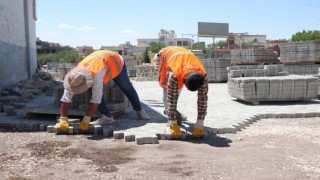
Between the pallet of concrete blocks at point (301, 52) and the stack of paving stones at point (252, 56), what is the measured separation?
89.6 inches

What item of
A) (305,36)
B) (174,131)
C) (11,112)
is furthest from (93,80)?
(305,36)

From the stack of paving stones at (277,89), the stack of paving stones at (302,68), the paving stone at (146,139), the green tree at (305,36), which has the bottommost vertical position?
the paving stone at (146,139)

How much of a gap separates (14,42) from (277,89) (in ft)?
31.3

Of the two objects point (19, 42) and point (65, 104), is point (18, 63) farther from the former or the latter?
point (65, 104)

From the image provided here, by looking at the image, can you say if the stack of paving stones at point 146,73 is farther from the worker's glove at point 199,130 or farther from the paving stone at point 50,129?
the worker's glove at point 199,130

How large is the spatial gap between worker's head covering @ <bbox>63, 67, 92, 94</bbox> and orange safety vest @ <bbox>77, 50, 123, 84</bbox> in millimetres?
125

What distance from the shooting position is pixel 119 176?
402 cm

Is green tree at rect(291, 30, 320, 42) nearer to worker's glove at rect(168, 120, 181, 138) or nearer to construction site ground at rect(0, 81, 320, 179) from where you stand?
construction site ground at rect(0, 81, 320, 179)

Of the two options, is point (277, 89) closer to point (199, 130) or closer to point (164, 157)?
point (199, 130)

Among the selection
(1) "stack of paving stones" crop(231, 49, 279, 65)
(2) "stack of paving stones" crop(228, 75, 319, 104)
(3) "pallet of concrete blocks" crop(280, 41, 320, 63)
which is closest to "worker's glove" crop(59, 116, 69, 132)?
(2) "stack of paving stones" crop(228, 75, 319, 104)

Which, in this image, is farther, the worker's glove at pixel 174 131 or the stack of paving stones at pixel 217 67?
the stack of paving stones at pixel 217 67

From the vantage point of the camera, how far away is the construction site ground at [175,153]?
4.12m

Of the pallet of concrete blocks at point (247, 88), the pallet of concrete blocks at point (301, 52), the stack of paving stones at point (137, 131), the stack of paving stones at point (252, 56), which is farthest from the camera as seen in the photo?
the stack of paving stones at point (252, 56)

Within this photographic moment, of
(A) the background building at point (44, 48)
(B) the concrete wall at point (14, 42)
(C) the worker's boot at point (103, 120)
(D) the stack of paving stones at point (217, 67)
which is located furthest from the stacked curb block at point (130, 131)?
(A) the background building at point (44, 48)
